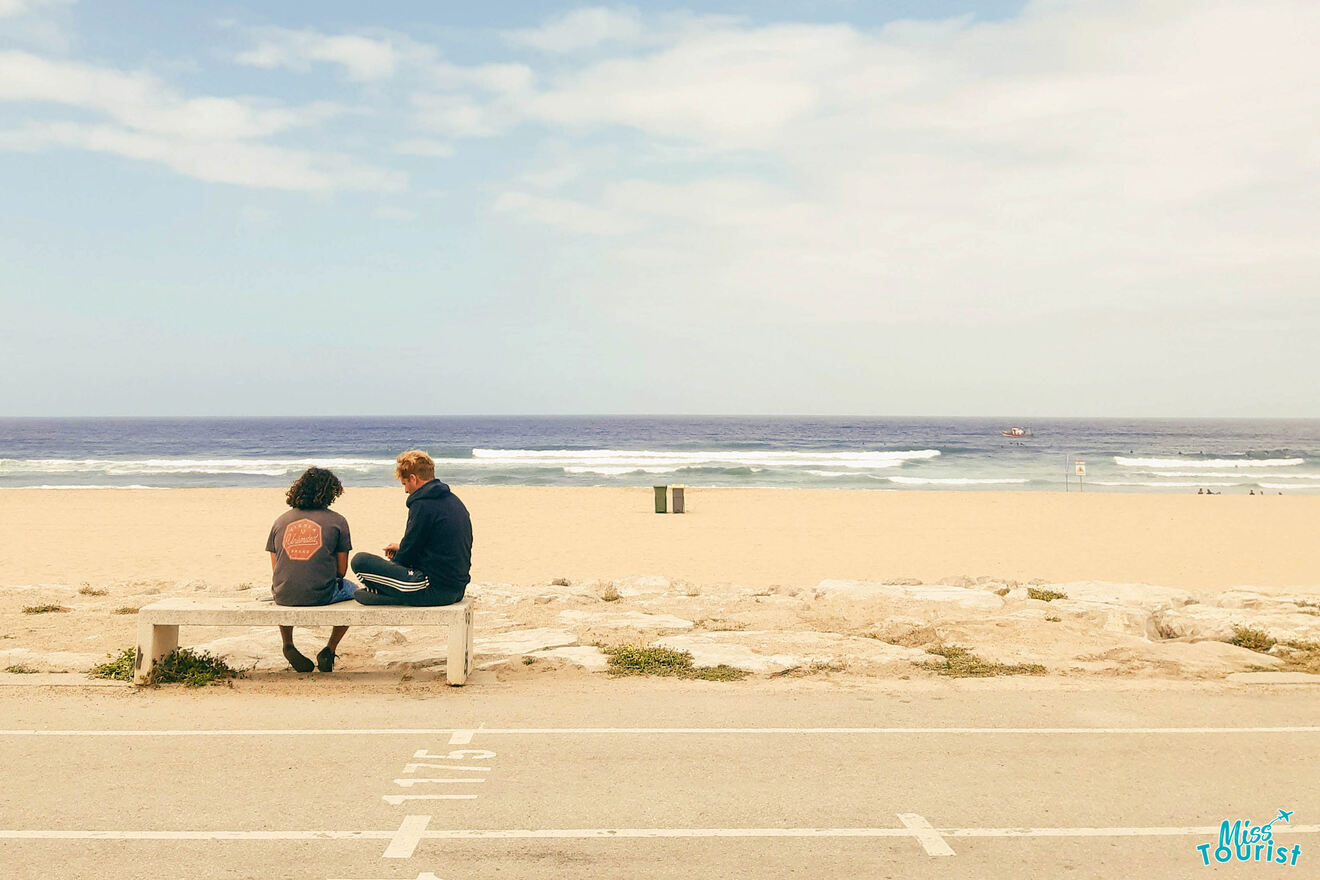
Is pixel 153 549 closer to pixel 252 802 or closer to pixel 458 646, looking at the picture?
pixel 458 646

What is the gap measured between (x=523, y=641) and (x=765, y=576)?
6714 millimetres

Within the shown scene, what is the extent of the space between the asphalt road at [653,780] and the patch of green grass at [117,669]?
1.14 feet

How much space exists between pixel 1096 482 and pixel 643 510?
27402 mm

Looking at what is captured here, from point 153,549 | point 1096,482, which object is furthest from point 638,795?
point 1096,482

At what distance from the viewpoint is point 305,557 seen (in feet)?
20.8

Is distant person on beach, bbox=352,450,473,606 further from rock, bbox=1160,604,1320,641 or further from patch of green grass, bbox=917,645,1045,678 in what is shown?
rock, bbox=1160,604,1320,641

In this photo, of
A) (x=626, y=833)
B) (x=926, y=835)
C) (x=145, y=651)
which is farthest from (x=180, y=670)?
(x=926, y=835)

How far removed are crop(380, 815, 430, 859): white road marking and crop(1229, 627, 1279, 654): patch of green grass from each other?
7058 mm

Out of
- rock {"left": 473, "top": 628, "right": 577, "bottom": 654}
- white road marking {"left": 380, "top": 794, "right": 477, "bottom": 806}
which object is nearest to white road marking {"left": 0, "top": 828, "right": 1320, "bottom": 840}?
white road marking {"left": 380, "top": 794, "right": 477, "bottom": 806}

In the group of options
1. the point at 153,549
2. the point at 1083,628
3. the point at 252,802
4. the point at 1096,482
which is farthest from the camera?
the point at 1096,482

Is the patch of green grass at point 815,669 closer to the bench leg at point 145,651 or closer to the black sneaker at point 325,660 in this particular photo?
the black sneaker at point 325,660

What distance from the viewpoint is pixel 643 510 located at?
2494cm

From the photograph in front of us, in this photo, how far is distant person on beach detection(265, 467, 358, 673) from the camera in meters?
6.32

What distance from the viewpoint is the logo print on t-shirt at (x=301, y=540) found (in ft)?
20.8
